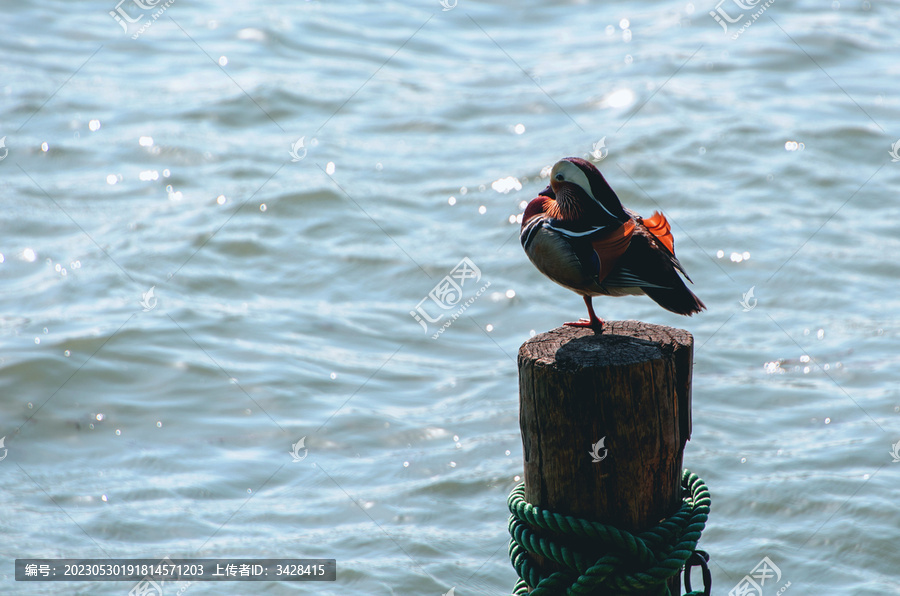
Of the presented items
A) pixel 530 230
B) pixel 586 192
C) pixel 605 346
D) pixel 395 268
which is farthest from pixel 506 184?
→ pixel 605 346

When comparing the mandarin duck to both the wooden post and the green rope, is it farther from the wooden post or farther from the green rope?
the green rope

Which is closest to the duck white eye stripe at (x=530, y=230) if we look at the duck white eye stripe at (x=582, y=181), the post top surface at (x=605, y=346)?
the duck white eye stripe at (x=582, y=181)

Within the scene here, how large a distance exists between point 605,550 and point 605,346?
77 centimetres

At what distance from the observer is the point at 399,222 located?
10.5m

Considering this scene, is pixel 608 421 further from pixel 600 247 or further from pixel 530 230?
pixel 530 230

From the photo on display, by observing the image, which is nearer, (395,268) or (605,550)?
(605,550)

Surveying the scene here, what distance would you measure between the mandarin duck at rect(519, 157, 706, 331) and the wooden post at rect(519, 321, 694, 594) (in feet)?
0.68

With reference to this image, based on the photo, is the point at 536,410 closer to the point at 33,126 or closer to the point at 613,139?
the point at 613,139

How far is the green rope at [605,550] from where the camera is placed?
344cm

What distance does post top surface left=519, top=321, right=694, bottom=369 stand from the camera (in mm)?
3326

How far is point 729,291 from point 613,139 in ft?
11.4

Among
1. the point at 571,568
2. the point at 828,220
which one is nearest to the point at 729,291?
the point at 828,220

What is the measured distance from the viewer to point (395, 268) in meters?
9.73

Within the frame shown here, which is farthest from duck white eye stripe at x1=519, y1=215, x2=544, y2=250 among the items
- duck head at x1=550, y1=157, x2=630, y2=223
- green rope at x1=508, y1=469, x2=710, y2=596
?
green rope at x1=508, y1=469, x2=710, y2=596
